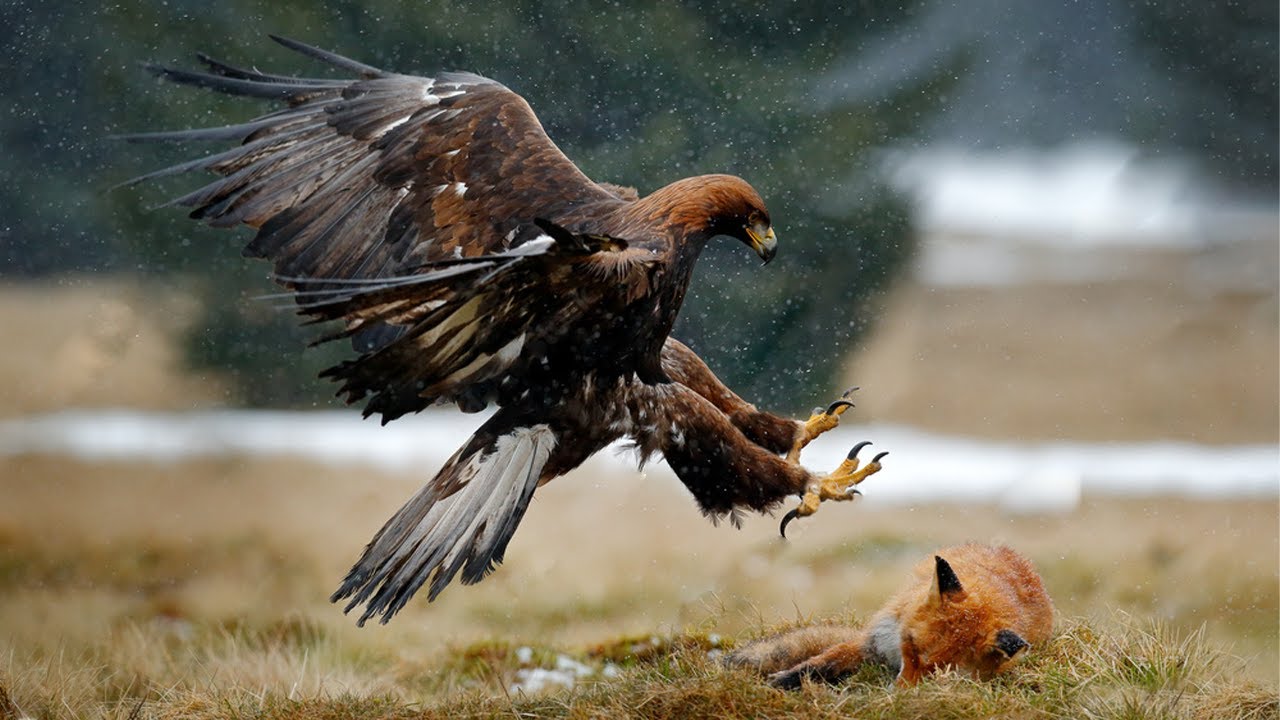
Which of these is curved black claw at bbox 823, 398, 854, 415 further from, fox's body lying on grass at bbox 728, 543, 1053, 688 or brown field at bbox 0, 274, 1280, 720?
brown field at bbox 0, 274, 1280, 720

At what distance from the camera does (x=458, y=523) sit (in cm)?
290

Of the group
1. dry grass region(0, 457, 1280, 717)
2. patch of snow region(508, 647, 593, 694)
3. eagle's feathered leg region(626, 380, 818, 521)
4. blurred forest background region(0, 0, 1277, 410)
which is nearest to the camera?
eagle's feathered leg region(626, 380, 818, 521)

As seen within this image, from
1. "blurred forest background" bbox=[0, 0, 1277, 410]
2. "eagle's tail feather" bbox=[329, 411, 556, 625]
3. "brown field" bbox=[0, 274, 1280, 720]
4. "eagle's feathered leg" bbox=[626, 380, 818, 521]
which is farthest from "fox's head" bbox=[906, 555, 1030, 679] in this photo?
"blurred forest background" bbox=[0, 0, 1277, 410]

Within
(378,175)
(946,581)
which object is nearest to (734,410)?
(946,581)

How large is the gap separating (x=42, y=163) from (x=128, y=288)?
0.54 m

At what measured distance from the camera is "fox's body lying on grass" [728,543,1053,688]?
2.91 meters

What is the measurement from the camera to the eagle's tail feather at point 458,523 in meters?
2.86

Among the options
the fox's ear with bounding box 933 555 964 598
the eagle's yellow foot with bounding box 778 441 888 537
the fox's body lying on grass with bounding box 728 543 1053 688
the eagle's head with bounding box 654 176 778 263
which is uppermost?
the eagle's head with bounding box 654 176 778 263

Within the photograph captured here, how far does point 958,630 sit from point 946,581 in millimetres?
131

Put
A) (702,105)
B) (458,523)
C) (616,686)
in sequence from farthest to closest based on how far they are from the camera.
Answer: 1. (702,105)
2. (616,686)
3. (458,523)

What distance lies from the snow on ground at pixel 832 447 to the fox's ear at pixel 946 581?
1.87 metres

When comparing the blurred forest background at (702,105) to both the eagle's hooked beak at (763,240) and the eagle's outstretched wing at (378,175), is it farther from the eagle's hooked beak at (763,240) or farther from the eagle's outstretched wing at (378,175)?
the eagle's hooked beak at (763,240)

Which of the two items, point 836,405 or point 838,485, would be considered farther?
point 836,405

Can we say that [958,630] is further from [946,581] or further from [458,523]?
[458,523]
